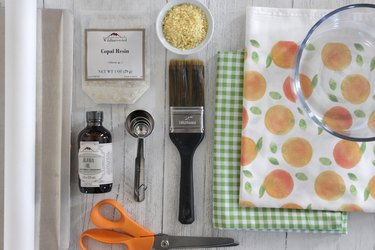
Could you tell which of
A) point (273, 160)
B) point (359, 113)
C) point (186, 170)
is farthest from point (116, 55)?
point (359, 113)

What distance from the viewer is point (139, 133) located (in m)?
0.86

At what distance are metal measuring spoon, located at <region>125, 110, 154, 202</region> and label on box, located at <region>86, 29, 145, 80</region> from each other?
74mm

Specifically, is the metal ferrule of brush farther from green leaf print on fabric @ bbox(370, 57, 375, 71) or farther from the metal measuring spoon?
green leaf print on fabric @ bbox(370, 57, 375, 71)

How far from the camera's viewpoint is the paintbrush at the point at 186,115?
33.9 inches

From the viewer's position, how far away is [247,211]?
0.87 meters

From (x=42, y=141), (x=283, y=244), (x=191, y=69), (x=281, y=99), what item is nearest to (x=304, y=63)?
(x=281, y=99)

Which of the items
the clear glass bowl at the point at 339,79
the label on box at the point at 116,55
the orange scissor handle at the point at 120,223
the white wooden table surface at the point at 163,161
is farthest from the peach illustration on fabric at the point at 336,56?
the orange scissor handle at the point at 120,223

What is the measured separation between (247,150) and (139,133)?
7.9 inches

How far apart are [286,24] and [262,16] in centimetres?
5

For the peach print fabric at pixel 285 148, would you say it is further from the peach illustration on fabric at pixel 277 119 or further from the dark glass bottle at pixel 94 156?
the dark glass bottle at pixel 94 156

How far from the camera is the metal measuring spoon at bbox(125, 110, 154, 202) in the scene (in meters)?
0.86

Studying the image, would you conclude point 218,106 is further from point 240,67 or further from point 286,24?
point 286,24

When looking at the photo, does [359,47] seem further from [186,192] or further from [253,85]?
[186,192]

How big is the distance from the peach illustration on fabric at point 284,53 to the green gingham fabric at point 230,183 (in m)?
0.06
